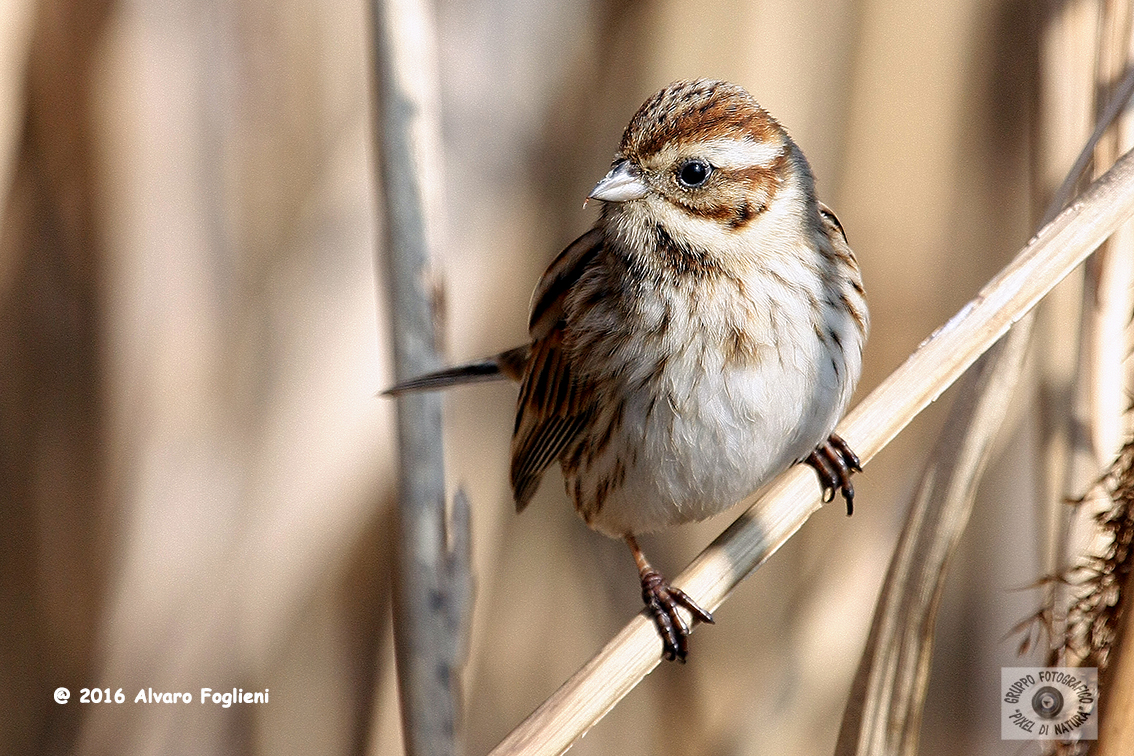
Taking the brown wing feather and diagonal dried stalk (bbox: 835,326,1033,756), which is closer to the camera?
diagonal dried stalk (bbox: 835,326,1033,756)

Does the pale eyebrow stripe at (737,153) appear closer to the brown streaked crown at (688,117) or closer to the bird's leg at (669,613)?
the brown streaked crown at (688,117)

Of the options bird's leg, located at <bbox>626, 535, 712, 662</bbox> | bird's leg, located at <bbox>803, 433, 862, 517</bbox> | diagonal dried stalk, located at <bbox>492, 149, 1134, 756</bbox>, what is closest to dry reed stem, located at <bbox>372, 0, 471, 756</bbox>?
bird's leg, located at <bbox>626, 535, 712, 662</bbox>

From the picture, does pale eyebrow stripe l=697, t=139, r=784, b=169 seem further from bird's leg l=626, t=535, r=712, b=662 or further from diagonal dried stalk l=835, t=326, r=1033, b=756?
bird's leg l=626, t=535, r=712, b=662

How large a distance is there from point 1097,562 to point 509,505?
3.67 feet

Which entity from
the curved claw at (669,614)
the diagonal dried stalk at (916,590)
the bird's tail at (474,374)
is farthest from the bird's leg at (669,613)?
the bird's tail at (474,374)

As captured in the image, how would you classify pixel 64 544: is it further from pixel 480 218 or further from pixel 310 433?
pixel 480 218

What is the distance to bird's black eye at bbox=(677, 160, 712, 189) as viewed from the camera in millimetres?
1506

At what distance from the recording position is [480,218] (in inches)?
88.1

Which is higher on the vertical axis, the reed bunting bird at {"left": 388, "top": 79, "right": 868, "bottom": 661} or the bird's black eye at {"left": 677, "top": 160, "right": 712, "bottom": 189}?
the bird's black eye at {"left": 677, "top": 160, "right": 712, "bottom": 189}

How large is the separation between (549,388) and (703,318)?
0.37 meters

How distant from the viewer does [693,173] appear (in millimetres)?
1512

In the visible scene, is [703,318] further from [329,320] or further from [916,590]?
[329,320]

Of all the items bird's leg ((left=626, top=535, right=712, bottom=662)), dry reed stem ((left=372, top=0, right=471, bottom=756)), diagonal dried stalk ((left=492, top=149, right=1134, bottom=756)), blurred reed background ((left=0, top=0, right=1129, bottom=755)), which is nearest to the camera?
diagonal dried stalk ((left=492, top=149, right=1134, bottom=756))

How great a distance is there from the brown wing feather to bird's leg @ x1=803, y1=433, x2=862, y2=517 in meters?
0.41
